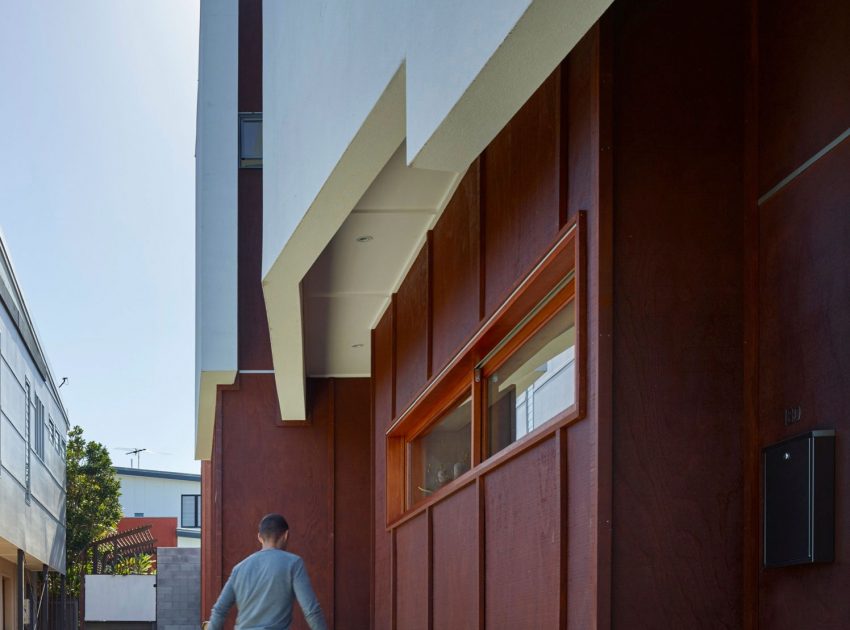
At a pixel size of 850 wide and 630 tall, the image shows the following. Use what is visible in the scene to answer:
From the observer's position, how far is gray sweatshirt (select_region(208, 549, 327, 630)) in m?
7.22

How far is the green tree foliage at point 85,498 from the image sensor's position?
49.4m

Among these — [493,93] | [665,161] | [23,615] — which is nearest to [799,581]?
[665,161]

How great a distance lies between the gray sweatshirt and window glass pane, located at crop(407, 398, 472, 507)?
1189 mm

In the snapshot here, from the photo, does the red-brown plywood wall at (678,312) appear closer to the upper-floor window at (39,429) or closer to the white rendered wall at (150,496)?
the upper-floor window at (39,429)

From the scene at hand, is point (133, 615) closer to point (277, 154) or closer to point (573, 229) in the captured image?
point (277, 154)

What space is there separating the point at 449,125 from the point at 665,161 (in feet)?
2.38

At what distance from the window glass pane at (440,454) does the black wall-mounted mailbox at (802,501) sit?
12.4 ft

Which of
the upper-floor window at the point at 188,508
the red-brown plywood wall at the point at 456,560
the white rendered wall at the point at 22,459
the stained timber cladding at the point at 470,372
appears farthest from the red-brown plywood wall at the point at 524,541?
the upper-floor window at the point at 188,508

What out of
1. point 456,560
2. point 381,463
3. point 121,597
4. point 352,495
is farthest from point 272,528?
point 121,597

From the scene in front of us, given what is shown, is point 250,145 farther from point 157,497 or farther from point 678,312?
point 157,497

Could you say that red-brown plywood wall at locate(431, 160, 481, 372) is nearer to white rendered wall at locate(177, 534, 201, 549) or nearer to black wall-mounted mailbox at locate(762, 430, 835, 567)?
black wall-mounted mailbox at locate(762, 430, 835, 567)

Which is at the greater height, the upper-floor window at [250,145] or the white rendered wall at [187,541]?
the upper-floor window at [250,145]

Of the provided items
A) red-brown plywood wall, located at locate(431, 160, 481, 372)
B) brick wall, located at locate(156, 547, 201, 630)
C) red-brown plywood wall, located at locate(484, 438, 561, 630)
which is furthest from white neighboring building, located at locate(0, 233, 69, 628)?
red-brown plywood wall, located at locate(484, 438, 561, 630)

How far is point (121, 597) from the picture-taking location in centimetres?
3866
